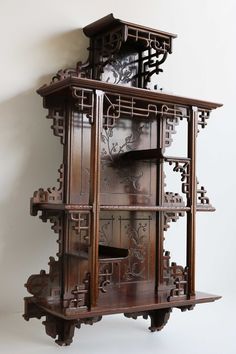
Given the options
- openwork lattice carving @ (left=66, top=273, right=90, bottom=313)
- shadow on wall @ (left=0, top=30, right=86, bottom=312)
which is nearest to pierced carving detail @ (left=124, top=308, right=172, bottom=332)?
openwork lattice carving @ (left=66, top=273, right=90, bottom=313)

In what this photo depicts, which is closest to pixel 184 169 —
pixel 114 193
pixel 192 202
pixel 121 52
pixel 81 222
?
pixel 192 202

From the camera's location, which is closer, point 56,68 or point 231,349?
point 231,349

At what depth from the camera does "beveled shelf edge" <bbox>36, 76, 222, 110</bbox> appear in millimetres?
3039

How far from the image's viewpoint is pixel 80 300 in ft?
9.82

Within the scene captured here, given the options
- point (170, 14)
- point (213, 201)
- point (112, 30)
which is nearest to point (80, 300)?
point (112, 30)

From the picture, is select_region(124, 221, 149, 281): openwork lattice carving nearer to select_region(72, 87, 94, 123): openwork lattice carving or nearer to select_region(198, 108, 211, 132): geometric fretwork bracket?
select_region(198, 108, 211, 132): geometric fretwork bracket

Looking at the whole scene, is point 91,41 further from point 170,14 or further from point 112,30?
point 170,14

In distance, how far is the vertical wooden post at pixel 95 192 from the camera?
3.03 m

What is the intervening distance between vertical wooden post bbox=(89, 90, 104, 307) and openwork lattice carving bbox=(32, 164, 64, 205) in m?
0.33

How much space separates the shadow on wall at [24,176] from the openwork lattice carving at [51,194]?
30 centimetres

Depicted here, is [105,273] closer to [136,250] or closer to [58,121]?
[136,250]

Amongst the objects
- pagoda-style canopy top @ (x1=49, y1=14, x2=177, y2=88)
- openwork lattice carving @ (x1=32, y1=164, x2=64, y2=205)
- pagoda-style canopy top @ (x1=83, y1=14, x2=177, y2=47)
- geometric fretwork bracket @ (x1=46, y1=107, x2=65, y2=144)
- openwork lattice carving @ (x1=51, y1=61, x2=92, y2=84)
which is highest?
pagoda-style canopy top @ (x1=83, y1=14, x2=177, y2=47)

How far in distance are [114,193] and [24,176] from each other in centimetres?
58

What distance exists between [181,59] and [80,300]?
7.29 ft
